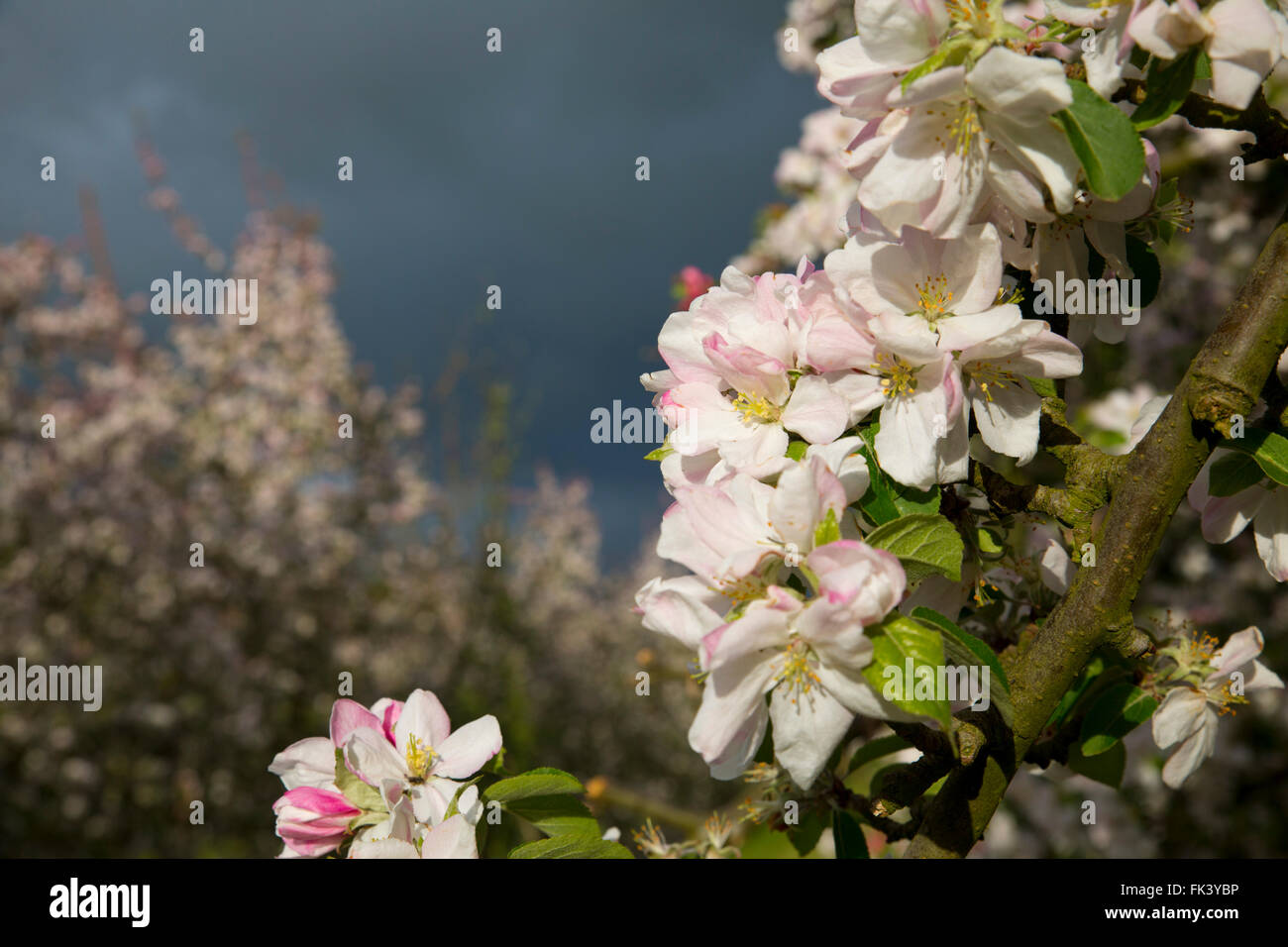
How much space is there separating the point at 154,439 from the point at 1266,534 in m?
6.66

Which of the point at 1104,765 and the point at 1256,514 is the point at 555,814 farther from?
the point at 1256,514

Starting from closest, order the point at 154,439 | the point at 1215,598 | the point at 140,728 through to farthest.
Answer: the point at 1215,598 < the point at 140,728 < the point at 154,439

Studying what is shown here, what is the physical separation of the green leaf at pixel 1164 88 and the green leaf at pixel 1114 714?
50 cm

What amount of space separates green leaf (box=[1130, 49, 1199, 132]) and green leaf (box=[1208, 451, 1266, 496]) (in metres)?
0.31

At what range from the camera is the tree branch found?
729 millimetres

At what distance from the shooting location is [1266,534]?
2.89ft

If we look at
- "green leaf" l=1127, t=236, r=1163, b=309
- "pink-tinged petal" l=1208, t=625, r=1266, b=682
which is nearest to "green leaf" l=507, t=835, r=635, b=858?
"pink-tinged petal" l=1208, t=625, r=1266, b=682

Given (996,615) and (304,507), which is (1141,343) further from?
(304,507)

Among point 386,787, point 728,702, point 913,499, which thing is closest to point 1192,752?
point 913,499

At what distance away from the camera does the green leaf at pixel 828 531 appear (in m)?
0.66

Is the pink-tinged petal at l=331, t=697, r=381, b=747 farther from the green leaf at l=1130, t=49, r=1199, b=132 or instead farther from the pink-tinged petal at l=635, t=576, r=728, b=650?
the green leaf at l=1130, t=49, r=1199, b=132

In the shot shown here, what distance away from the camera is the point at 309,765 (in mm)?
870

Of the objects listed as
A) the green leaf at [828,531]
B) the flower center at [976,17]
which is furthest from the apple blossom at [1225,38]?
the green leaf at [828,531]
